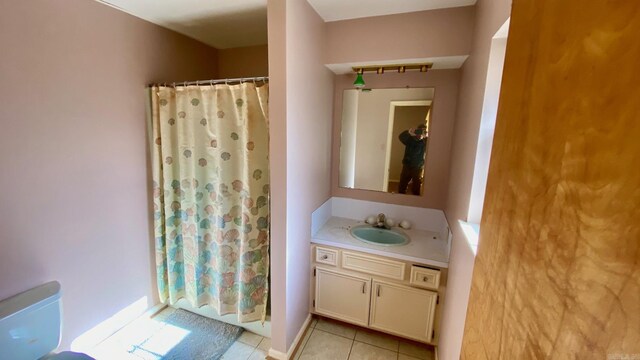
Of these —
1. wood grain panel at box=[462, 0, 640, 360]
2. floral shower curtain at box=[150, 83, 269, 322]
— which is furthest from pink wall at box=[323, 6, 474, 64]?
wood grain panel at box=[462, 0, 640, 360]

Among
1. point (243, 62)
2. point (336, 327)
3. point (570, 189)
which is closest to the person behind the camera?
point (570, 189)

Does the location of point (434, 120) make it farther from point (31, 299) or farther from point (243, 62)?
point (31, 299)

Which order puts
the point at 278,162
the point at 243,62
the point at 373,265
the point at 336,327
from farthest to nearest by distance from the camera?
the point at 243,62 → the point at 336,327 → the point at 373,265 → the point at 278,162

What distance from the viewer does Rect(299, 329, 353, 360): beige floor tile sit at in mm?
1841

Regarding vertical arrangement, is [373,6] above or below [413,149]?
above

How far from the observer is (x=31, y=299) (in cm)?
136

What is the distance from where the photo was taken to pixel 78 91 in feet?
5.09

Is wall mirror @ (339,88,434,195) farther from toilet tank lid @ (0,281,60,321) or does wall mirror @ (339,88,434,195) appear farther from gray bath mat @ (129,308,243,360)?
toilet tank lid @ (0,281,60,321)

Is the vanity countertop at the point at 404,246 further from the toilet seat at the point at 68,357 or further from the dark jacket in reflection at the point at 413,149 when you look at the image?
the toilet seat at the point at 68,357

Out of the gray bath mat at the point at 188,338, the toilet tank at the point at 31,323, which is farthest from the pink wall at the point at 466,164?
the toilet tank at the point at 31,323

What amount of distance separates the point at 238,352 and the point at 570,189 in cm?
219

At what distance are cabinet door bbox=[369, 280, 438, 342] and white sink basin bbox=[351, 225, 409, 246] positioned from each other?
1.21ft

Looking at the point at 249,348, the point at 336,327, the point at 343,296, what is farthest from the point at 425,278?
the point at 249,348

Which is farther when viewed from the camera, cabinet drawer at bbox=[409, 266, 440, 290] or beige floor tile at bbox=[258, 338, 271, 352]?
beige floor tile at bbox=[258, 338, 271, 352]
